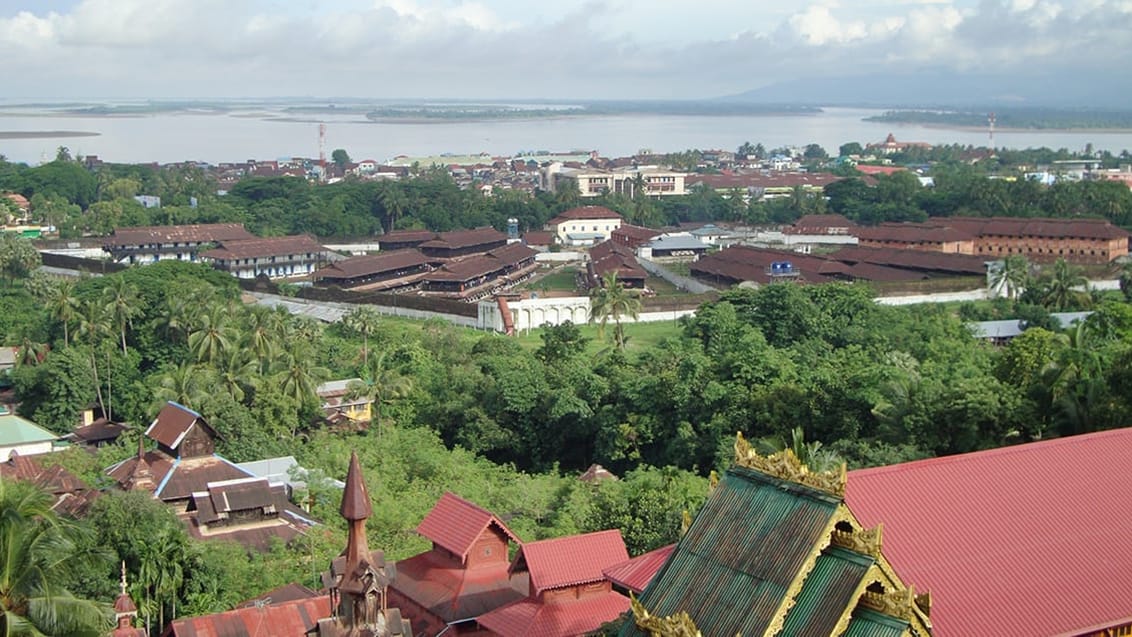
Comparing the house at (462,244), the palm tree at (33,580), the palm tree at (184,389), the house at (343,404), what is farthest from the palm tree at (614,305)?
the palm tree at (33,580)

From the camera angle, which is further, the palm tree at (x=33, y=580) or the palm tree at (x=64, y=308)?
the palm tree at (x=64, y=308)

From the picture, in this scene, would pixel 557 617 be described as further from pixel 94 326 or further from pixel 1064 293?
pixel 1064 293

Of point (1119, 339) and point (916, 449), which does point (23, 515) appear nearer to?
point (916, 449)

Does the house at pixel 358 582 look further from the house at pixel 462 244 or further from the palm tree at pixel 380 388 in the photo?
the house at pixel 462 244

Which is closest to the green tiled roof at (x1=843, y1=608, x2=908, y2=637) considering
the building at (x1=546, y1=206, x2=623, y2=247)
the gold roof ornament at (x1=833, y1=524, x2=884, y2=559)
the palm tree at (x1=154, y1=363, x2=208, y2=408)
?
the gold roof ornament at (x1=833, y1=524, x2=884, y2=559)

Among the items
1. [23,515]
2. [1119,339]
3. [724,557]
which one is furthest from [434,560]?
[1119,339]

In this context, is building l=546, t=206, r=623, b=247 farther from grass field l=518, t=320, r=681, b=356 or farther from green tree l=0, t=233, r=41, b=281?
green tree l=0, t=233, r=41, b=281
